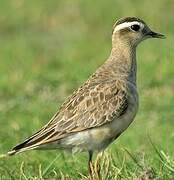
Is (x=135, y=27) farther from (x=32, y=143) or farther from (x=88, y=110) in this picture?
(x=32, y=143)

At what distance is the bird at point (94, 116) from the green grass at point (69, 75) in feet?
0.70

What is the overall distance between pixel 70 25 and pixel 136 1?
1.57 metres

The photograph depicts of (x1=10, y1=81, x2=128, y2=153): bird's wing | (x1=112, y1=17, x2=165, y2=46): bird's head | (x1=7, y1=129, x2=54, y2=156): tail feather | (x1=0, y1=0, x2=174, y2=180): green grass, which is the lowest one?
(x1=0, y1=0, x2=174, y2=180): green grass

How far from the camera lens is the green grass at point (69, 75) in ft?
26.3

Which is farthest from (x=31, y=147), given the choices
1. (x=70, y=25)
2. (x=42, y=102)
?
(x=70, y=25)

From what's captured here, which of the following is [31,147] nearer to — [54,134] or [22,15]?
[54,134]

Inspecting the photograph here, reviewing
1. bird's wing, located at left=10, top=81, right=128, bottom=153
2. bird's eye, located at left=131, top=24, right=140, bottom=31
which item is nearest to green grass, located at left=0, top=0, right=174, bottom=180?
bird's wing, located at left=10, top=81, right=128, bottom=153

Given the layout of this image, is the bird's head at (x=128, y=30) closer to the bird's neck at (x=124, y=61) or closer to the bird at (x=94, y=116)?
the bird's neck at (x=124, y=61)

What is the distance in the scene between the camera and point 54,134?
7.32 metres

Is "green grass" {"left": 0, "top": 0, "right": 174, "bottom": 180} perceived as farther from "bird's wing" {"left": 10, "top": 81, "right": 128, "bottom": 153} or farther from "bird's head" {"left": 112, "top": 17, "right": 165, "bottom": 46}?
"bird's head" {"left": 112, "top": 17, "right": 165, "bottom": 46}

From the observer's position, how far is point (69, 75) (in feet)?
44.4

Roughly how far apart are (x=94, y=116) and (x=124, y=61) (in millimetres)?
778

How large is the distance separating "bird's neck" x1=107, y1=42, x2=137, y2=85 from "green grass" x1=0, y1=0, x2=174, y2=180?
2.19 feet

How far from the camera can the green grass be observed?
26.3 feet
